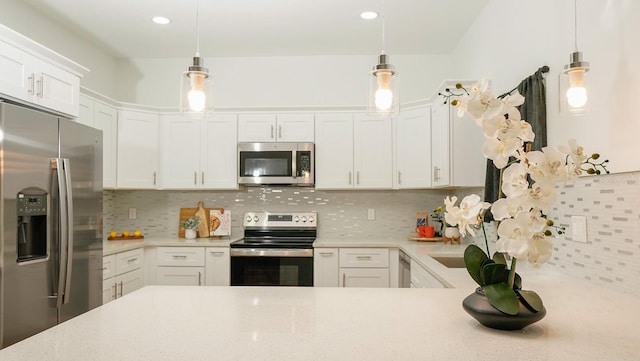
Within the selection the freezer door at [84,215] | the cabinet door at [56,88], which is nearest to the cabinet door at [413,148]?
the freezer door at [84,215]

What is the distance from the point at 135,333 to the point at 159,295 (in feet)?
1.53

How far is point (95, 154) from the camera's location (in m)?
2.95

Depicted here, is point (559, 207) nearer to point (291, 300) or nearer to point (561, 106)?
point (561, 106)

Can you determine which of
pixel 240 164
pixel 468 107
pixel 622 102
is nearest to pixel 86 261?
pixel 240 164

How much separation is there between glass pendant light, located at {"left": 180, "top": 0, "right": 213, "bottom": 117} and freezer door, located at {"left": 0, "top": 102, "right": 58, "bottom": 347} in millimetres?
1031

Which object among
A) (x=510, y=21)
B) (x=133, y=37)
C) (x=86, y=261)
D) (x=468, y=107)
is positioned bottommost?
(x=86, y=261)

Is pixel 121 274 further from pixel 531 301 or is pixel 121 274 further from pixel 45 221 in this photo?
pixel 531 301

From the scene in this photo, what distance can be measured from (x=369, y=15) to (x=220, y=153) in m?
1.87

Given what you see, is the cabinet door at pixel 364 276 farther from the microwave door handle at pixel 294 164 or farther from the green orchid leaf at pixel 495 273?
the green orchid leaf at pixel 495 273

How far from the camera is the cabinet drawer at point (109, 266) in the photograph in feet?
11.2

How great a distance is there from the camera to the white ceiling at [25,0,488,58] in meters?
3.37

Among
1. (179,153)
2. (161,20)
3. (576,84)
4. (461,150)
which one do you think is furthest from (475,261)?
(179,153)

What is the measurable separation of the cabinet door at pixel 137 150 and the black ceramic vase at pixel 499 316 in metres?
3.62

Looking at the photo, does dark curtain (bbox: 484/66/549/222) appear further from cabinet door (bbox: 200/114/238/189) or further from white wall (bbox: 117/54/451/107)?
cabinet door (bbox: 200/114/238/189)
